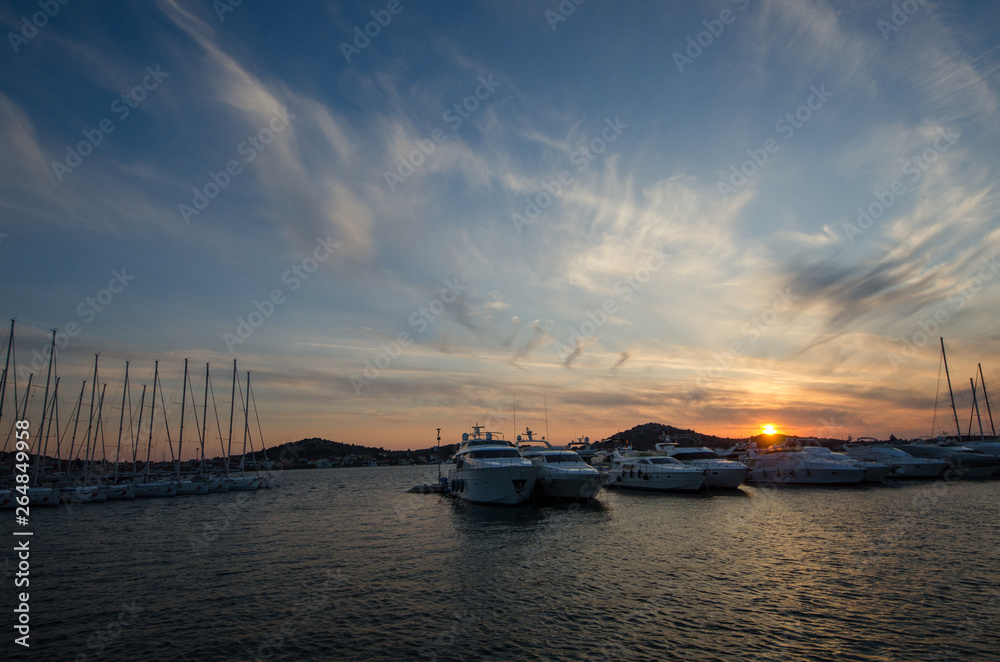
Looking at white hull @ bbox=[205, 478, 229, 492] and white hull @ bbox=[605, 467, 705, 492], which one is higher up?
white hull @ bbox=[605, 467, 705, 492]

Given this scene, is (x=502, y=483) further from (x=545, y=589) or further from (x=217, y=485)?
(x=217, y=485)

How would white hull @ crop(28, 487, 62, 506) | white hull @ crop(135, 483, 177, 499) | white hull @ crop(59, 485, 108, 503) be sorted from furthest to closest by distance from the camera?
1. white hull @ crop(135, 483, 177, 499)
2. white hull @ crop(59, 485, 108, 503)
3. white hull @ crop(28, 487, 62, 506)

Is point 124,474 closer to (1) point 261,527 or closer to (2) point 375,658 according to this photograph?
(1) point 261,527

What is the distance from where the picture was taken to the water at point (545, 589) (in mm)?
13648

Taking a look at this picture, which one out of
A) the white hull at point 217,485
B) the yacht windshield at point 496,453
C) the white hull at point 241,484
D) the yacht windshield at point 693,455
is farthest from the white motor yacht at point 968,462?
the white hull at point 217,485

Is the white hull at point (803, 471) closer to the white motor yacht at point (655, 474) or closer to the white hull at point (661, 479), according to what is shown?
the white motor yacht at point (655, 474)

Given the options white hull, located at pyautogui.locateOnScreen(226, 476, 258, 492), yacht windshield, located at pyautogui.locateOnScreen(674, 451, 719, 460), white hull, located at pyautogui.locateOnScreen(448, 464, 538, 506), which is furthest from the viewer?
white hull, located at pyautogui.locateOnScreen(226, 476, 258, 492)

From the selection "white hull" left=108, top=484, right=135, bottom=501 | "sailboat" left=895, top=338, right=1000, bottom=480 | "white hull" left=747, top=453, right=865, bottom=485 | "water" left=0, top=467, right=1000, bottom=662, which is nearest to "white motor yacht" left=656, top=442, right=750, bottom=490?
"white hull" left=747, top=453, right=865, bottom=485

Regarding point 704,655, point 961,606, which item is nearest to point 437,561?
point 704,655

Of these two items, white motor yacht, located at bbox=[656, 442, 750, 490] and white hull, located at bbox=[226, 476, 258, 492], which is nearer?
white motor yacht, located at bbox=[656, 442, 750, 490]

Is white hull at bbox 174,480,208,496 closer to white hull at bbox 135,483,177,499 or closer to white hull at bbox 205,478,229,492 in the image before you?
white hull at bbox 135,483,177,499

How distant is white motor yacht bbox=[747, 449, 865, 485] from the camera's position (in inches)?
A: 1964

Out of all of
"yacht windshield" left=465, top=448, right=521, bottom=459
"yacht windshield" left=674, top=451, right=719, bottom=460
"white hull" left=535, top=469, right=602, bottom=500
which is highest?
"yacht windshield" left=465, top=448, right=521, bottom=459

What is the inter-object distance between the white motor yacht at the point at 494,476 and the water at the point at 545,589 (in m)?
5.68
